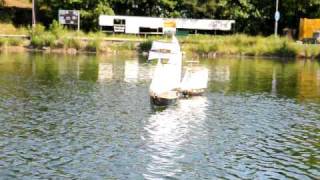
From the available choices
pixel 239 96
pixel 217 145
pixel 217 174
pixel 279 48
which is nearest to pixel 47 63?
pixel 239 96

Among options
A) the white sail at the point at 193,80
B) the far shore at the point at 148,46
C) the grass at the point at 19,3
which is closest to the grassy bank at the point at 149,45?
the far shore at the point at 148,46

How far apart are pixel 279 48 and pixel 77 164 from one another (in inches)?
2849

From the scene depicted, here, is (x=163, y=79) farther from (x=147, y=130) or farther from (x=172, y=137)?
(x=172, y=137)

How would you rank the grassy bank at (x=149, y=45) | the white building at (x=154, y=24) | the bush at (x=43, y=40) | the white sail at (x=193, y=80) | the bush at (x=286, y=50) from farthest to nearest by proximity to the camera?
the white building at (x=154, y=24) < the bush at (x=43, y=40) < the grassy bank at (x=149, y=45) < the bush at (x=286, y=50) < the white sail at (x=193, y=80)

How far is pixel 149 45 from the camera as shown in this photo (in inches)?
3642

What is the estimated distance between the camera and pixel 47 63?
73.5 metres

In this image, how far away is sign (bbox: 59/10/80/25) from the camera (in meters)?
103

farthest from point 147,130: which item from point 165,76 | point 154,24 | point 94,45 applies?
point 154,24

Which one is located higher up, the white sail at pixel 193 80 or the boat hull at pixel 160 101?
the white sail at pixel 193 80

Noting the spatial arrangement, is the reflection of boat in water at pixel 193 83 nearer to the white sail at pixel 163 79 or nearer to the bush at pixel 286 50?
the white sail at pixel 163 79

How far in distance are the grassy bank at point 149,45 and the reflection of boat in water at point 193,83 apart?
1712 inches

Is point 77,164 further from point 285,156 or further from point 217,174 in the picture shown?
point 285,156

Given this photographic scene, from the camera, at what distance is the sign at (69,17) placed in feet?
338

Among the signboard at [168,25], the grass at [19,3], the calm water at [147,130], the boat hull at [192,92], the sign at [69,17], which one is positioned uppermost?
the grass at [19,3]
